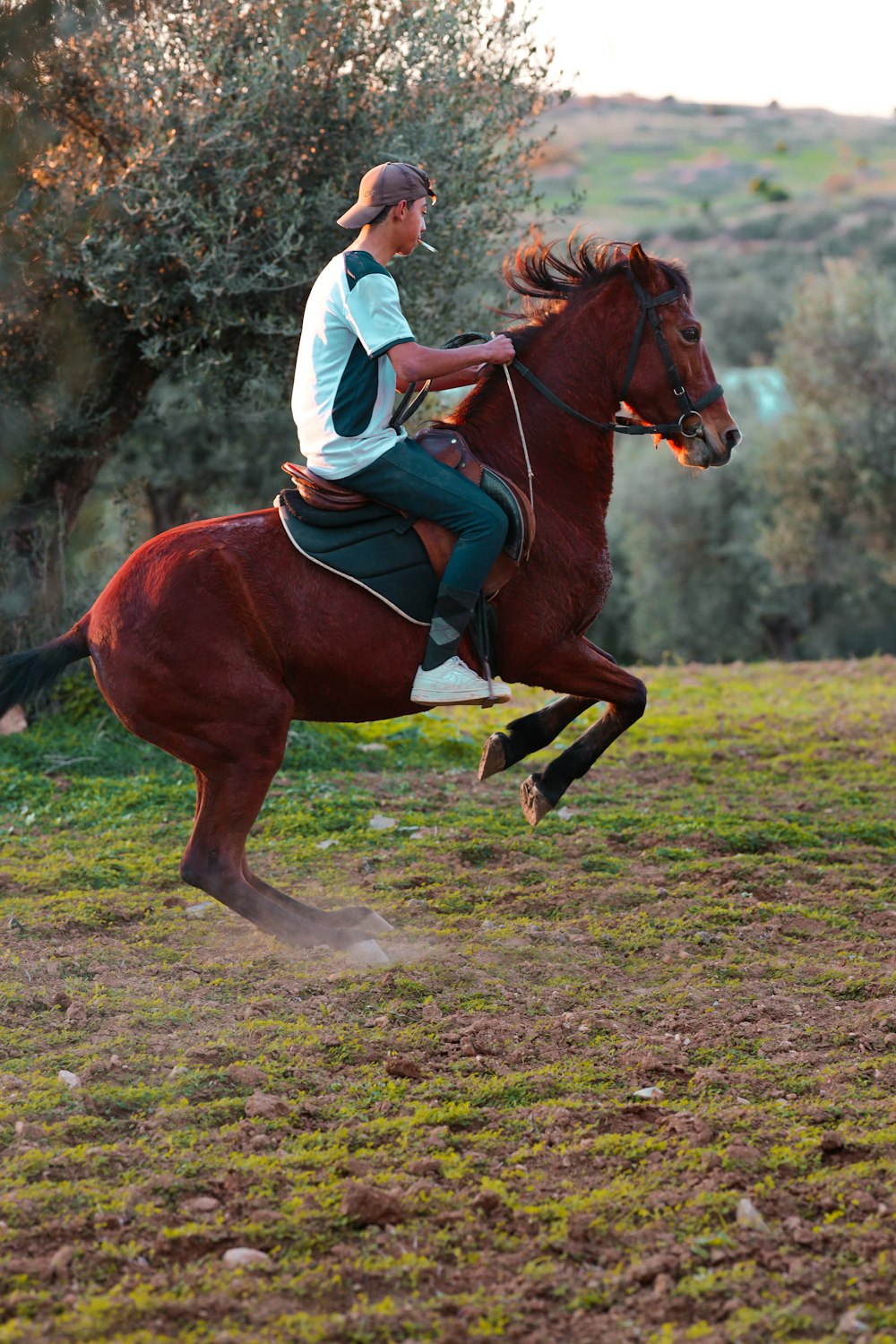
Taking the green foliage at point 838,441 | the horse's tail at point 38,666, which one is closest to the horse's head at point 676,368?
the horse's tail at point 38,666

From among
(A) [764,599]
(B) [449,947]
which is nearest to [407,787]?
(B) [449,947]

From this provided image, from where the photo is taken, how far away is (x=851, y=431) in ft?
87.8

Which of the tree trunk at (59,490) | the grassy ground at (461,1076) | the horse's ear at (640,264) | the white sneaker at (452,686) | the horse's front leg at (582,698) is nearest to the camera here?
the grassy ground at (461,1076)

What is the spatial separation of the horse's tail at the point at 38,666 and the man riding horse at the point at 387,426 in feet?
4.46

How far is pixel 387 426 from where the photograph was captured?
5.68 meters

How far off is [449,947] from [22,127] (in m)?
7.43

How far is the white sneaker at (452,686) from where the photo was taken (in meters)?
5.70

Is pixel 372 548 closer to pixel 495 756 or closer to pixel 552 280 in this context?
pixel 495 756

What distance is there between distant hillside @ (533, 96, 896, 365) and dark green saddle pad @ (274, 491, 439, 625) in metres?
39.4

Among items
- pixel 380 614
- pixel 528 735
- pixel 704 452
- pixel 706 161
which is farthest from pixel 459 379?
pixel 706 161

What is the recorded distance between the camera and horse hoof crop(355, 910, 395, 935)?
247 inches

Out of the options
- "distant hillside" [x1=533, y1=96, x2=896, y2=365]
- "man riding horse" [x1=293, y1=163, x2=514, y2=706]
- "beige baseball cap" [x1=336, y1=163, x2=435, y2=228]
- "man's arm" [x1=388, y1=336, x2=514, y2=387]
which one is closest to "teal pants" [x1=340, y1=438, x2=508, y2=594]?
"man riding horse" [x1=293, y1=163, x2=514, y2=706]

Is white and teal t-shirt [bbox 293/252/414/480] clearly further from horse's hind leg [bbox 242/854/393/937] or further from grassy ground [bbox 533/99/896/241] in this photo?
grassy ground [bbox 533/99/896/241]

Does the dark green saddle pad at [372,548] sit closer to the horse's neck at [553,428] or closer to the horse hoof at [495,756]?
the horse's neck at [553,428]
